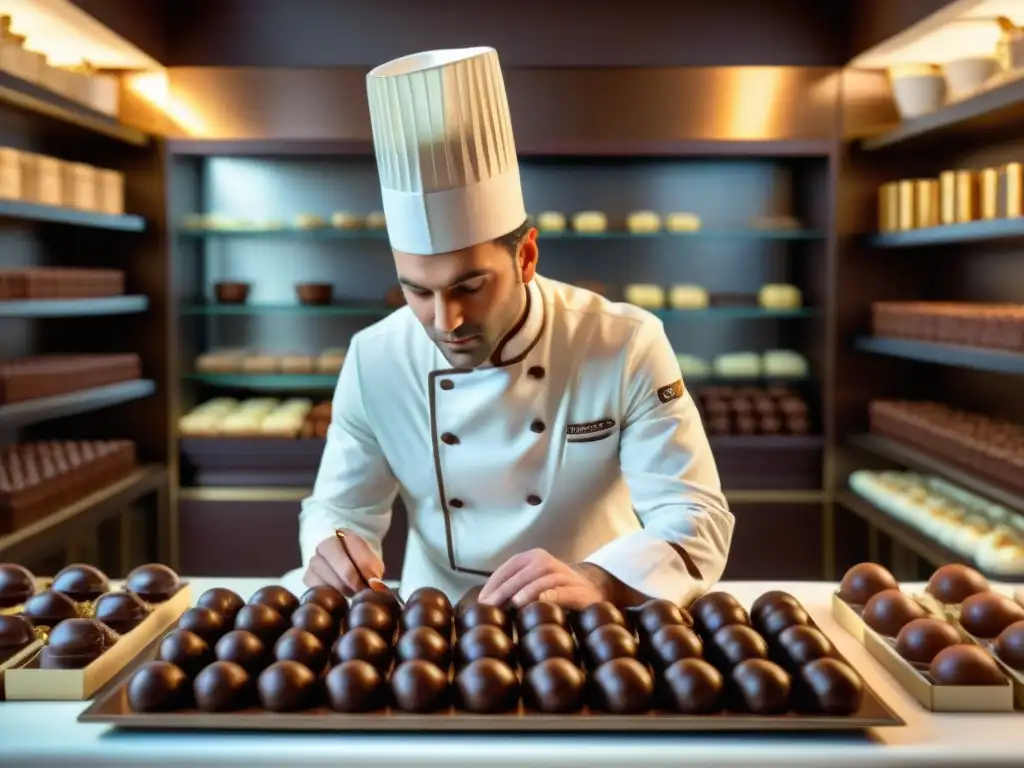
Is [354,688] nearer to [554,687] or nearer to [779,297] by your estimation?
[554,687]

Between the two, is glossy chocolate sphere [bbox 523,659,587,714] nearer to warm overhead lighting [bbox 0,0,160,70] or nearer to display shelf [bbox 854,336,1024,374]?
display shelf [bbox 854,336,1024,374]

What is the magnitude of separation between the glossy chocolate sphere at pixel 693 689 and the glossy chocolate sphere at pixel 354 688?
1.07ft

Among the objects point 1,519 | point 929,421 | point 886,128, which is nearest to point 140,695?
point 1,519

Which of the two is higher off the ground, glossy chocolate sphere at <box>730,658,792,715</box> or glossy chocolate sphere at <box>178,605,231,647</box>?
glossy chocolate sphere at <box>178,605,231,647</box>

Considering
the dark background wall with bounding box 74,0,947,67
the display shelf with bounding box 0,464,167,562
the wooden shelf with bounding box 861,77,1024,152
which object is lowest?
the display shelf with bounding box 0,464,167,562

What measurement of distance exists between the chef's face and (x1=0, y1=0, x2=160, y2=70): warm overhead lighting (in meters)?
2.24

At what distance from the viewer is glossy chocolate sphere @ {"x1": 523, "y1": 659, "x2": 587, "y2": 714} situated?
4.41 ft

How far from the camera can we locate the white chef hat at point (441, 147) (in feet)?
6.26

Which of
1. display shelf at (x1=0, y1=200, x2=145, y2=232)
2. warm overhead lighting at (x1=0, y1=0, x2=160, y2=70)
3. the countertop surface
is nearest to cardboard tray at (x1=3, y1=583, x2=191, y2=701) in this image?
the countertop surface

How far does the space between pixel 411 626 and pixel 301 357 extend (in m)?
3.29

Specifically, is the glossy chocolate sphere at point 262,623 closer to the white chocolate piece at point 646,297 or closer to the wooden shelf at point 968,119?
the wooden shelf at point 968,119

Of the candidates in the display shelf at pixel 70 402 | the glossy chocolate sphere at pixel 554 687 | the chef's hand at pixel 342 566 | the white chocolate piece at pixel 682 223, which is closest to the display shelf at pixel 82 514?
the display shelf at pixel 70 402

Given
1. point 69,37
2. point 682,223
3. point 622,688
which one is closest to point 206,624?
point 622,688

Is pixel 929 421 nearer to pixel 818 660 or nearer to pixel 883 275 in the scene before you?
pixel 883 275
